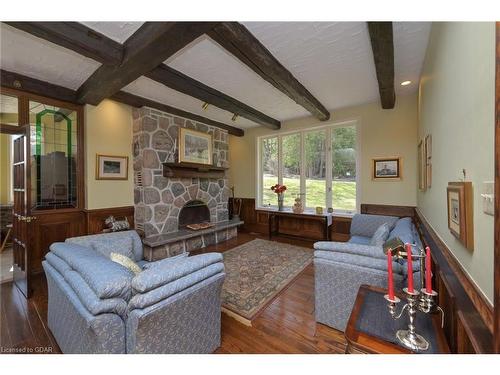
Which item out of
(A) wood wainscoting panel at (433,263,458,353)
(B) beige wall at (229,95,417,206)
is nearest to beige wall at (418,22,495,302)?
(A) wood wainscoting panel at (433,263,458,353)

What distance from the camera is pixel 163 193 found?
3834 mm

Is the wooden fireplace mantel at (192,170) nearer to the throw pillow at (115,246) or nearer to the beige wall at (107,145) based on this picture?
the beige wall at (107,145)

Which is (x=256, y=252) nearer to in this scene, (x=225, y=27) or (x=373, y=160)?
(x=373, y=160)

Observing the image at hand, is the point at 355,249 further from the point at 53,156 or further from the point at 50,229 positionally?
the point at 53,156

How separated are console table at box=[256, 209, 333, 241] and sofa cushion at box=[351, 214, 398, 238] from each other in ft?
1.89

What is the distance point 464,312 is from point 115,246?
101 inches

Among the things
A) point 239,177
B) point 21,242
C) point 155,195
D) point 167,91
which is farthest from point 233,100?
point 21,242

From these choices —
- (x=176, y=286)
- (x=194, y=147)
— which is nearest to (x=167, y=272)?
(x=176, y=286)

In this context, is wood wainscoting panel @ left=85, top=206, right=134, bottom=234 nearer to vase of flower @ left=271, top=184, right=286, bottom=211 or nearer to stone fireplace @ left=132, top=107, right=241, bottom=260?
stone fireplace @ left=132, top=107, right=241, bottom=260

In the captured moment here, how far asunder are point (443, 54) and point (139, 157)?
12.8 ft

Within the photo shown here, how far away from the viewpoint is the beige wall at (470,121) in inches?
30.9

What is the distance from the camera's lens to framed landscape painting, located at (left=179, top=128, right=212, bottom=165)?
13.3 ft

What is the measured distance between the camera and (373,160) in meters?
3.92

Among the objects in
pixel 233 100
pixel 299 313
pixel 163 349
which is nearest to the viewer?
pixel 163 349
